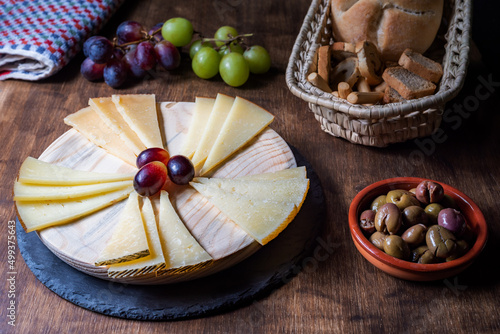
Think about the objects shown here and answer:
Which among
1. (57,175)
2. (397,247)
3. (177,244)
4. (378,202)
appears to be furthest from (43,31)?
(397,247)

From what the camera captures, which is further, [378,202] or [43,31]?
[43,31]

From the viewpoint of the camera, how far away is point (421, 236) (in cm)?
104

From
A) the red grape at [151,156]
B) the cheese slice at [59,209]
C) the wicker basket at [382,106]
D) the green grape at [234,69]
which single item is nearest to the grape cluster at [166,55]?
the green grape at [234,69]

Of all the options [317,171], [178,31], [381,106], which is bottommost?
[317,171]

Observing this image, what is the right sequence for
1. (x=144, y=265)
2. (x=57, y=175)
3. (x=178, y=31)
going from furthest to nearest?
(x=178, y=31) → (x=57, y=175) → (x=144, y=265)

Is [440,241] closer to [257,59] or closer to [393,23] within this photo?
[393,23]

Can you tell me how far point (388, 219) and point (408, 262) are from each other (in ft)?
0.32

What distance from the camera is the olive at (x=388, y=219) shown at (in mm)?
1047

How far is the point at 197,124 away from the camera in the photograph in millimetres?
1426

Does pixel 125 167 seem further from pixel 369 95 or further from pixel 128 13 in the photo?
pixel 128 13

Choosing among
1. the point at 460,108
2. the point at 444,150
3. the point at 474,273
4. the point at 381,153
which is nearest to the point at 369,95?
the point at 381,153

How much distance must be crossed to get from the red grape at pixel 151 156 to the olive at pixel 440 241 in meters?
0.67

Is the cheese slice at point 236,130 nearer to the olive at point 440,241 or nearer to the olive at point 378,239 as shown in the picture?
the olive at point 378,239

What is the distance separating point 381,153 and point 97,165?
83cm
